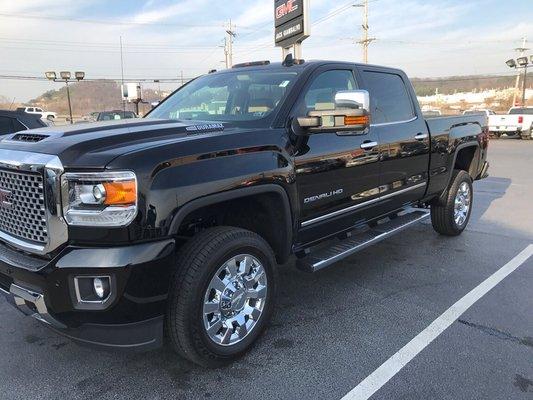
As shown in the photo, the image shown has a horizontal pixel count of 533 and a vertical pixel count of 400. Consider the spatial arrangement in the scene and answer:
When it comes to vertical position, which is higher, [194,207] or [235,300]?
[194,207]

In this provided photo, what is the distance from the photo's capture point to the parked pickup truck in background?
963 inches

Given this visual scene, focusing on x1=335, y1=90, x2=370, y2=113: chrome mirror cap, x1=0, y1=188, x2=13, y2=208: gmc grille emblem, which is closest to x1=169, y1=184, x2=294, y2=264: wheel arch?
x1=335, y1=90, x2=370, y2=113: chrome mirror cap

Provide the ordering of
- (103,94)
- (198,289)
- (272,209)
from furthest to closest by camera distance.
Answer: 1. (103,94)
2. (272,209)
3. (198,289)

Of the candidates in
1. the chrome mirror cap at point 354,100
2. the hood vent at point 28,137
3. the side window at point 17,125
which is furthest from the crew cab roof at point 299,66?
the side window at point 17,125

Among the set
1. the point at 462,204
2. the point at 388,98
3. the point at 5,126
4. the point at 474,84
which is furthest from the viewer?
the point at 474,84

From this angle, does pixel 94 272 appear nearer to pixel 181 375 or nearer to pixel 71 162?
pixel 71 162

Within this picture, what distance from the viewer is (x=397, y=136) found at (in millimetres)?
4602

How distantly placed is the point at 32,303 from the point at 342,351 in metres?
1.94

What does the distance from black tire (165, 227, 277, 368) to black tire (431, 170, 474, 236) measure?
3592 millimetres

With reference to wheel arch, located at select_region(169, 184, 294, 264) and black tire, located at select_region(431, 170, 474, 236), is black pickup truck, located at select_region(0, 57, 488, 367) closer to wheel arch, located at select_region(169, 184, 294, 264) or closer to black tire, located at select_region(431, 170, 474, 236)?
wheel arch, located at select_region(169, 184, 294, 264)

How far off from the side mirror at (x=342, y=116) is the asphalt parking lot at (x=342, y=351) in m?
1.48

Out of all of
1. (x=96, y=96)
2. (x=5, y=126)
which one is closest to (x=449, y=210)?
(x=5, y=126)

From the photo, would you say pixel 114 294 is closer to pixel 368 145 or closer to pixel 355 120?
pixel 355 120

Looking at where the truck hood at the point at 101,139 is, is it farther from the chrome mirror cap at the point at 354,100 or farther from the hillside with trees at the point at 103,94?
the hillside with trees at the point at 103,94
